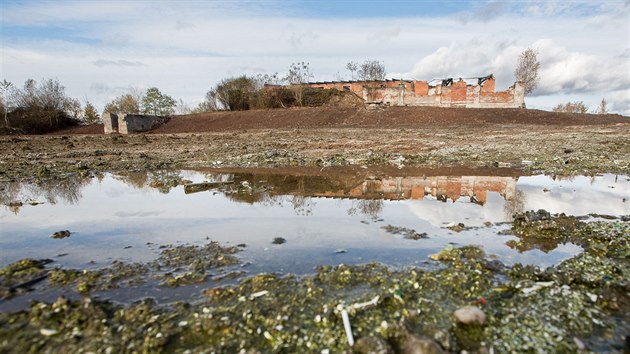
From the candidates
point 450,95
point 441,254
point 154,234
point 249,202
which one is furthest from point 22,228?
point 450,95

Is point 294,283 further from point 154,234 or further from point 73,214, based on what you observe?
point 73,214

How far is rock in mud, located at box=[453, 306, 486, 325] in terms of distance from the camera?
7.61ft

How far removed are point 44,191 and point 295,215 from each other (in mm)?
5536

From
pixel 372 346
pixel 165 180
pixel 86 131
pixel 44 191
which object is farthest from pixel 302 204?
pixel 86 131

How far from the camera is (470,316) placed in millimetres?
2342

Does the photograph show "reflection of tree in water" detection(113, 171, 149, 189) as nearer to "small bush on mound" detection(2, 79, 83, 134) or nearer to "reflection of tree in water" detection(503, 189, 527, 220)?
"reflection of tree in water" detection(503, 189, 527, 220)

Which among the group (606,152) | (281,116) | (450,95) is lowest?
(606,152)

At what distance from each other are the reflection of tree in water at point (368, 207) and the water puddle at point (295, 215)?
29 millimetres

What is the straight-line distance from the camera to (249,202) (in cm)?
587

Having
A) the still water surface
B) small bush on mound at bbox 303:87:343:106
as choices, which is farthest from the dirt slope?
the still water surface

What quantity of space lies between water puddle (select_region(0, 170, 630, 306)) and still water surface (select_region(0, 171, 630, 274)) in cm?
2

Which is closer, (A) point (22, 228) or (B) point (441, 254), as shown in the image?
(B) point (441, 254)

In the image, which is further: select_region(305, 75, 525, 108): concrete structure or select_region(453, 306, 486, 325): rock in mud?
select_region(305, 75, 525, 108): concrete structure

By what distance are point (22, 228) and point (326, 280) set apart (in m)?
4.28
